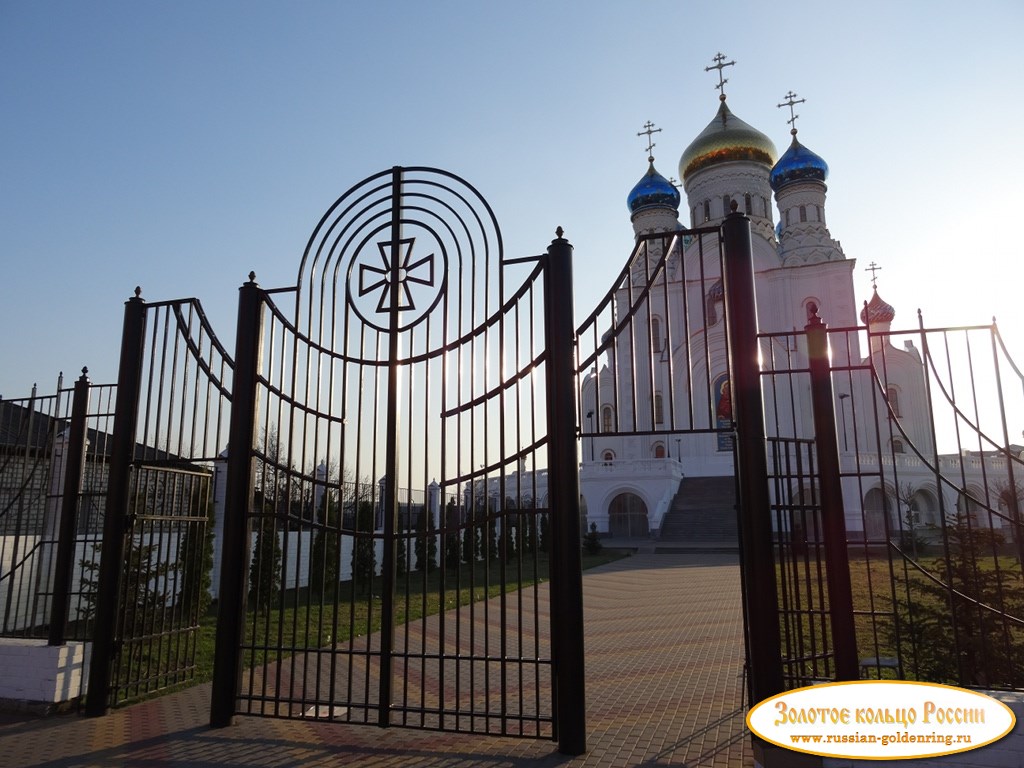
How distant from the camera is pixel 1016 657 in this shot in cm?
618

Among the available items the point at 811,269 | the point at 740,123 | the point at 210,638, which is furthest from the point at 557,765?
the point at 740,123

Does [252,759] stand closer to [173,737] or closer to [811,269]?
[173,737]

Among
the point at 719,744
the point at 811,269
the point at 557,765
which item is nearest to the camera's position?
the point at 557,765

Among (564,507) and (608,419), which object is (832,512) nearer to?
(564,507)

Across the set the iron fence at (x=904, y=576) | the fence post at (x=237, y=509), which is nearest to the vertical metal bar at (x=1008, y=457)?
the iron fence at (x=904, y=576)

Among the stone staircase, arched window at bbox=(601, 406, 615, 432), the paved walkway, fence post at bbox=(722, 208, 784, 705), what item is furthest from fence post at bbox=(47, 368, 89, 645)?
the stone staircase

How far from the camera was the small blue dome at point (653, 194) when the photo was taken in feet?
129

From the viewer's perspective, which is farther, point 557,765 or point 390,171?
point 390,171

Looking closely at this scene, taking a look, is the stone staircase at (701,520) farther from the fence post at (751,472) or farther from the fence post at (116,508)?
the fence post at (116,508)

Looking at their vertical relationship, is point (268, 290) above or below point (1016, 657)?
above

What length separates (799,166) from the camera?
35188 mm

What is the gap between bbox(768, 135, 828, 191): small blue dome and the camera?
35.1 metres

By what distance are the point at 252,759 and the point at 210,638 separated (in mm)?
5212

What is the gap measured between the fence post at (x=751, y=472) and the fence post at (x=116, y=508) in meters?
4.73
